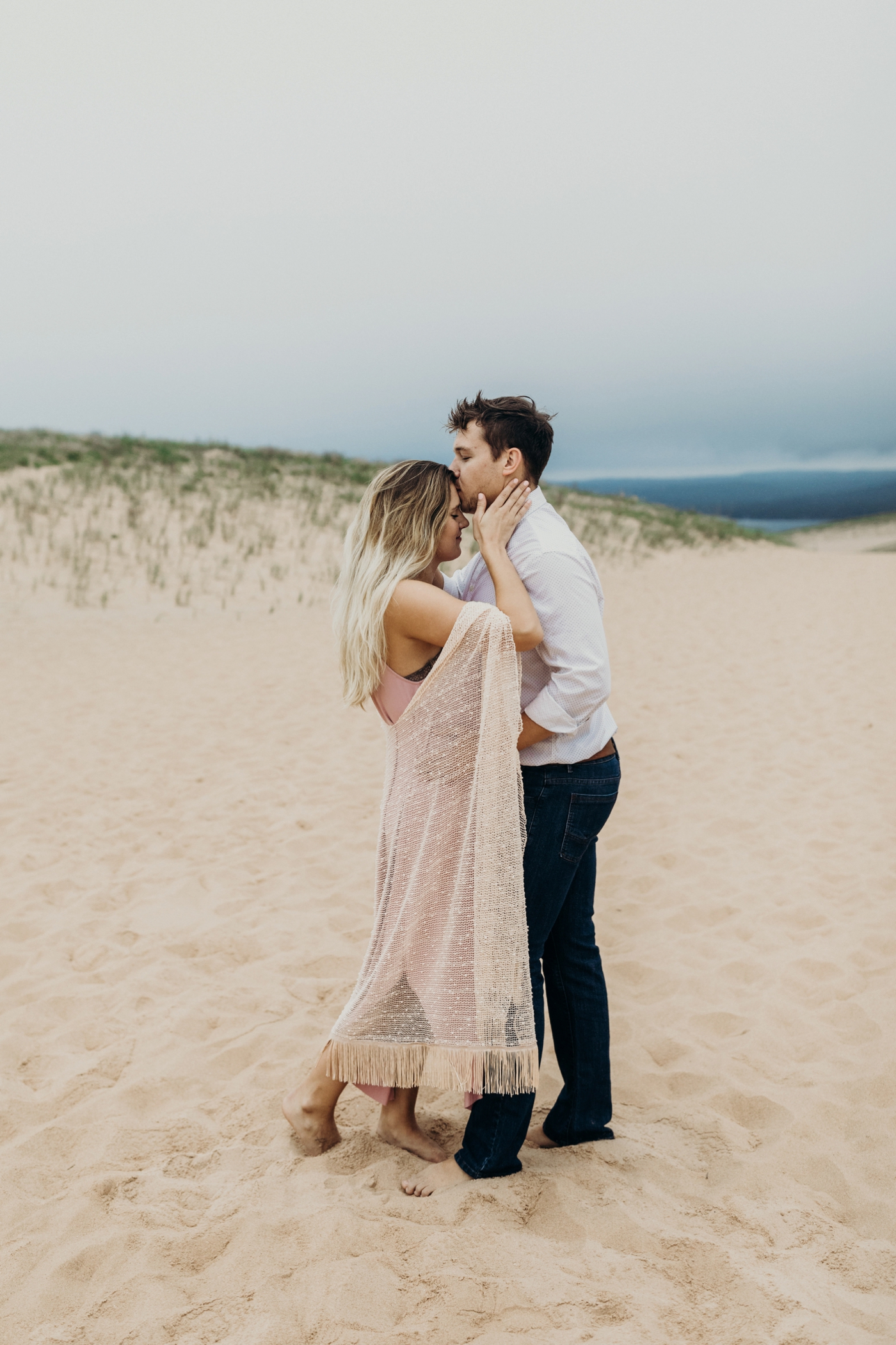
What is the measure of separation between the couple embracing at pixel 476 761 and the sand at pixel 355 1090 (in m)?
0.34

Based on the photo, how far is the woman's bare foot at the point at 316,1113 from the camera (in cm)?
264

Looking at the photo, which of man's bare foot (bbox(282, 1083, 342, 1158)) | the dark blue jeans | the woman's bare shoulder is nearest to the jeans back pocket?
the dark blue jeans

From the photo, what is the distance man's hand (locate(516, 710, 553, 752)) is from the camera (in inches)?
87.2

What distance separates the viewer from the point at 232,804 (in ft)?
19.4

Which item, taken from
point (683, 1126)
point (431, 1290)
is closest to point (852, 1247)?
point (683, 1126)

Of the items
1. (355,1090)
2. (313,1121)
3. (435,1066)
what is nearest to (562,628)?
(435,1066)

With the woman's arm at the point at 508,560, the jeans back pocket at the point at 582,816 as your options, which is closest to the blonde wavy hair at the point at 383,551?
the woman's arm at the point at 508,560

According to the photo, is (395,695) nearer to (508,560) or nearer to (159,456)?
(508,560)

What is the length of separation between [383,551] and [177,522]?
16792mm

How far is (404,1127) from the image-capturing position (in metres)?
2.68

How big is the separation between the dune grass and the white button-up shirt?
1240cm

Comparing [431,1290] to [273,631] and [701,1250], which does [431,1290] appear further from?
[273,631]

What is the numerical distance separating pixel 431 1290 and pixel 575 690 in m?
1.41

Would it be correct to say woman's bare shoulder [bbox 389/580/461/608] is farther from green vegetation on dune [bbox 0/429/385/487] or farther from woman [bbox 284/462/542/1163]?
green vegetation on dune [bbox 0/429/385/487]
